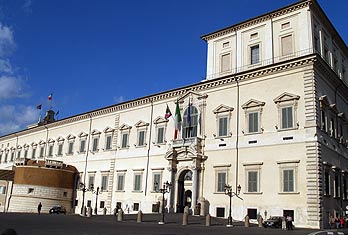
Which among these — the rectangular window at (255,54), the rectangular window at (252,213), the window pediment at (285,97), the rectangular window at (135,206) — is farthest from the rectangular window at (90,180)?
the window pediment at (285,97)

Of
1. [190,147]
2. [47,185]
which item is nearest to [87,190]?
[47,185]

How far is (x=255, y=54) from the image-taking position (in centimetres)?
3544

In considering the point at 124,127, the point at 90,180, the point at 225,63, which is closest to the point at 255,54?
the point at 225,63

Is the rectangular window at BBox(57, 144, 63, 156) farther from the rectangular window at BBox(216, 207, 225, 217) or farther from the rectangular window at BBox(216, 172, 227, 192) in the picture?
the rectangular window at BBox(216, 207, 225, 217)

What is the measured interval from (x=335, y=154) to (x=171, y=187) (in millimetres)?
15266

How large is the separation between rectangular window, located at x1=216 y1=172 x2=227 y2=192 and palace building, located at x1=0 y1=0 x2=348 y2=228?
0.09m

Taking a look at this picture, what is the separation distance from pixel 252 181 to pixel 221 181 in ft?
10.4

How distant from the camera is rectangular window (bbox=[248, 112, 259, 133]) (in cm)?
3182

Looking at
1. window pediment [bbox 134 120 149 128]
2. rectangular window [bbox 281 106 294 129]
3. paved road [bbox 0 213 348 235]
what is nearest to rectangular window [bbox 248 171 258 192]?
paved road [bbox 0 213 348 235]

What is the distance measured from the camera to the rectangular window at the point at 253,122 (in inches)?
1253

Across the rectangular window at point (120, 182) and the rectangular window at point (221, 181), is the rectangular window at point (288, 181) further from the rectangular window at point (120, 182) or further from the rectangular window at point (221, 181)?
the rectangular window at point (120, 182)

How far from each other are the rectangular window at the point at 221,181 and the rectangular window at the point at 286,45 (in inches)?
479

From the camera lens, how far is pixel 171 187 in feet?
119

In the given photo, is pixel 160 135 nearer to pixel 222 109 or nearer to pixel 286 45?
pixel 222 109
